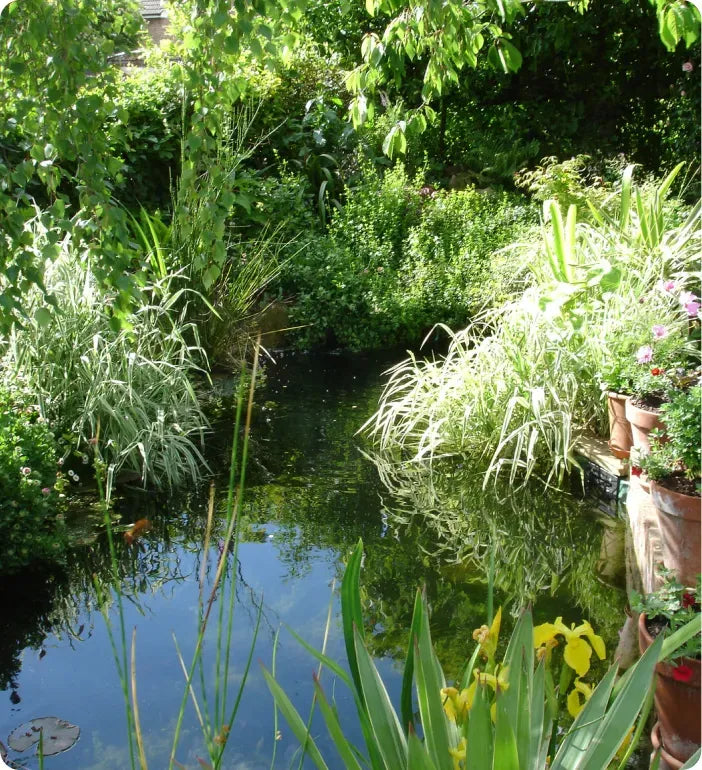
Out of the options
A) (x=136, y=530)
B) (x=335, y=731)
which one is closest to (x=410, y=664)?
(x=335, y=731)

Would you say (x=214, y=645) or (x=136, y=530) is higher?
(x=136, y=530)

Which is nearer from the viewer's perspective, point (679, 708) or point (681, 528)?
point (679, 708)

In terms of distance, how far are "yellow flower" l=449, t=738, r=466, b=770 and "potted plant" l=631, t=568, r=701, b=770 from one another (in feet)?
2.45

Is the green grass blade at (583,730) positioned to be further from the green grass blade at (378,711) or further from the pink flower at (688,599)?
the pink flower at (688,599)

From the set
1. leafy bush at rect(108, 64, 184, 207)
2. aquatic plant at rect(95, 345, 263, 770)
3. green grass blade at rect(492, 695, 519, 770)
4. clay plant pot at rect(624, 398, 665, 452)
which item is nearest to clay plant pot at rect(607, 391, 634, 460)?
clay plant pot at rect(624, 398, 665, 452)

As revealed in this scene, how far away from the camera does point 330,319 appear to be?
6.94 meters

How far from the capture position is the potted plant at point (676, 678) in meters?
1.96

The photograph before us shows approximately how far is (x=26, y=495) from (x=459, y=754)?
2.26 meters

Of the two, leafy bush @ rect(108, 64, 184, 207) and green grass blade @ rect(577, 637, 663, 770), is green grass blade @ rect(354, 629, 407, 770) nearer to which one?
green grass blade @ rect(577, 637, 663, 770)

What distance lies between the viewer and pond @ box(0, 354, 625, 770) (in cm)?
247

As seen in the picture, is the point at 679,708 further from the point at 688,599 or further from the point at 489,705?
the point at 489,705

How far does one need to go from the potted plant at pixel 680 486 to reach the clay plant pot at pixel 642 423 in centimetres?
54

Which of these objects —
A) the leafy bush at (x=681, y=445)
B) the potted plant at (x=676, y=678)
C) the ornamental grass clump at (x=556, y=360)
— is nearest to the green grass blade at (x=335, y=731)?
the potted plant at (x=676, y=678)

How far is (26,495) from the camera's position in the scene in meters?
3.10
